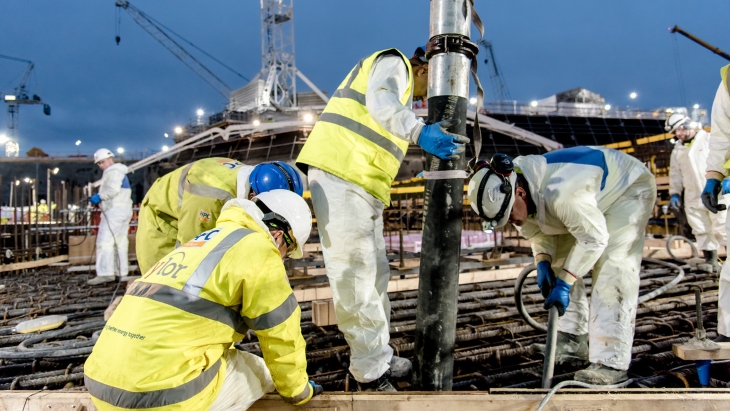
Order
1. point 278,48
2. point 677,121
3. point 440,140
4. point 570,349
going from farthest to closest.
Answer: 1. point 278,48
2. point 677,121
3. point 570,349
4. point 440,140

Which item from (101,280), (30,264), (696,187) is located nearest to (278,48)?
(30,264)

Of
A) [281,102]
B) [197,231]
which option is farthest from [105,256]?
[281,102]

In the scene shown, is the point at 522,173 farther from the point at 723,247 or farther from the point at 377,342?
the point at 723,247

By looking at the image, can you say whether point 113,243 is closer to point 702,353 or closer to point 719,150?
point 702,353

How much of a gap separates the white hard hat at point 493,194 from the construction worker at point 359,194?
44 cm

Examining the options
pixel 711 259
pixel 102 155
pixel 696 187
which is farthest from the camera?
pixel 102 155

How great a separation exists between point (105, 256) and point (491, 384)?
5.84m

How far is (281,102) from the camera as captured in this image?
123 feet

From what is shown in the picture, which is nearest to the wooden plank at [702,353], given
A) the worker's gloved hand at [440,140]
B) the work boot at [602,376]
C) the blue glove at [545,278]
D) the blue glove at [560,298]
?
the work boot at [602,376]

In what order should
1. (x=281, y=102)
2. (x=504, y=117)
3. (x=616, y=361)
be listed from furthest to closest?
(x=281, y=102)
(x=504, y=117)
(x=616, y=361)

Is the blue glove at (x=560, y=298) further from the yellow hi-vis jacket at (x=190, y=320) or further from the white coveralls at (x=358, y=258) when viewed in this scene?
the yellow hi-vis jacket at (x=190, y=320)

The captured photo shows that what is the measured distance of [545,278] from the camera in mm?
2629

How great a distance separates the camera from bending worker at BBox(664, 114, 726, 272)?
529 cm

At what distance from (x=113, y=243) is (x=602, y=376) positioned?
6316 mm
